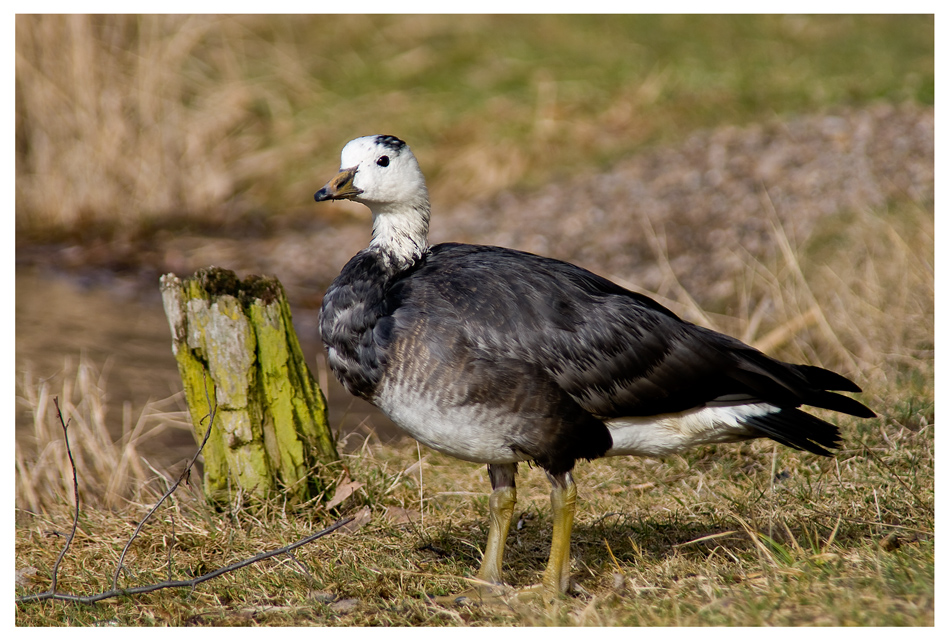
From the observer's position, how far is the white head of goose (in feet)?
13.2

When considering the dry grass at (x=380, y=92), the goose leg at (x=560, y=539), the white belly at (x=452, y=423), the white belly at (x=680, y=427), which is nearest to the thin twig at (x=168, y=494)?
the white belly at (x=452, y=423)

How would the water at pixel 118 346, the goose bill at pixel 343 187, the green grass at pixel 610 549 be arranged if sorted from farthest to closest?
1. the water at pixel 118 346
2. the goose bill at pixel 343 187
3. the green grass at pixel 610 549

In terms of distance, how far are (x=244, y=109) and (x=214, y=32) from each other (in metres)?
1.05

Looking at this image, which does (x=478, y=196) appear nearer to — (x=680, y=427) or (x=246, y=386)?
(x=246, y=386)

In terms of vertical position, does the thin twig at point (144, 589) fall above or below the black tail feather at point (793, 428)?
below

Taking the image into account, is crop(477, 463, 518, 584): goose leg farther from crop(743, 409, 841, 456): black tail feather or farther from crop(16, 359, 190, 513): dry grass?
crop(16, 359, 190, 513): dry grass

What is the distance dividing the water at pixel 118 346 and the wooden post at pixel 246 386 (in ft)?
4.20

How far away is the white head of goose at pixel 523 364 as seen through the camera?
4020 millimetres

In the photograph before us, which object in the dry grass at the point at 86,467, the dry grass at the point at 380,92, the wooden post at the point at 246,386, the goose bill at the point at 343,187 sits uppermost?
the dry grass at the point at 380,92

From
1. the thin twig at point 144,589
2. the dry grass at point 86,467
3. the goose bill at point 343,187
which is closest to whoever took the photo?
the thin twig at point 144,589

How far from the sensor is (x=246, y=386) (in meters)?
5.07

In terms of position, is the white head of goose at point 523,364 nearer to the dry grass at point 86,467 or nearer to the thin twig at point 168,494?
the thin twig at point 168,494

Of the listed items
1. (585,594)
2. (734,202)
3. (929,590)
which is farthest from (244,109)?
(929,590)

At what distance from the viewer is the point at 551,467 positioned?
13.8 feet
